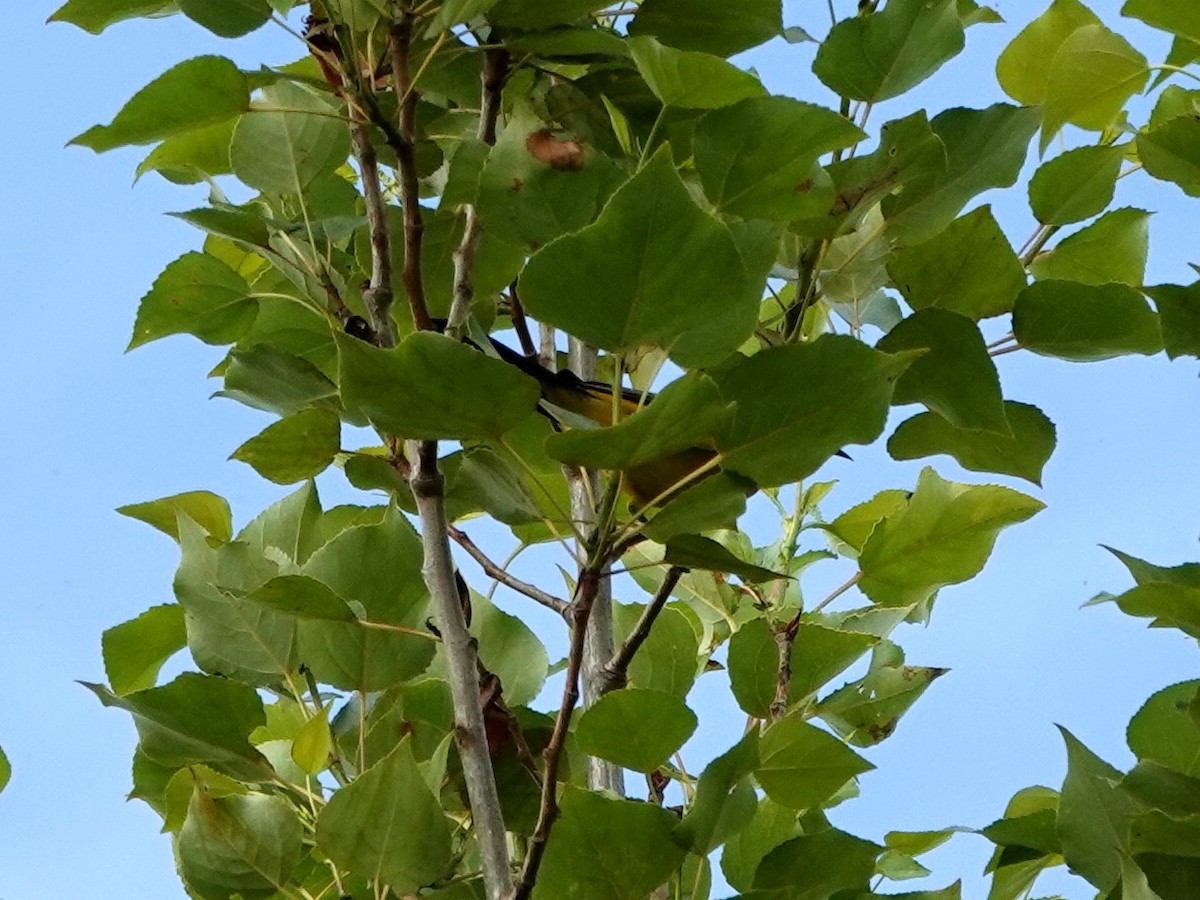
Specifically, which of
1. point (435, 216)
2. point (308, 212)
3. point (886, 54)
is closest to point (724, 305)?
point (886, 54)

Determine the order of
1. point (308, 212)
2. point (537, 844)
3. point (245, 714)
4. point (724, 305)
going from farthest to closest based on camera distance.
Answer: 1. point (308, 212)
2. point (245, 714)
3. point (537, 844)
4. point (724, 305)

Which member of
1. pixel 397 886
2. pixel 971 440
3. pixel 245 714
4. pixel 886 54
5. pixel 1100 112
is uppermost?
pixel 1100 112

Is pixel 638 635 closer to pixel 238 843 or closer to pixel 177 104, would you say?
pixel 238 843

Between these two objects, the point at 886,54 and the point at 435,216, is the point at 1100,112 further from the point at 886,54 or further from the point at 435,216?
the point at 435,216

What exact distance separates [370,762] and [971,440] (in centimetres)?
41

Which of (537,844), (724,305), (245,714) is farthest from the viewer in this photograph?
(245,714)

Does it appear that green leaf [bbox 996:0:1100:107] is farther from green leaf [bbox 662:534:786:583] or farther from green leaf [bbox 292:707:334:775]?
green leaf [bbox 292:707:334:775]

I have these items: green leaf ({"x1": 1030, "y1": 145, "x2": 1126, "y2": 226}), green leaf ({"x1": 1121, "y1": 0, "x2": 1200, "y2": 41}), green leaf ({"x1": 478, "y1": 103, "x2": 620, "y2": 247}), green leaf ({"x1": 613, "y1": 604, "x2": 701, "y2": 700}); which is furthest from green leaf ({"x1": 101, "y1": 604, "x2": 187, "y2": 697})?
green leaf ({"x1": 1121, "y1": 0, "x2": 1200, "y2": 41})

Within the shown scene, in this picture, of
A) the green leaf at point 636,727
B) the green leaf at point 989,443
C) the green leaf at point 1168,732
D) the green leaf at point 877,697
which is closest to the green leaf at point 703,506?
the green leaf at point 636,727

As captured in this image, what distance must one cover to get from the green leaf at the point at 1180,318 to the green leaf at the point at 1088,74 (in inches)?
5.0

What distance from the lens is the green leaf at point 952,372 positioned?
772mm

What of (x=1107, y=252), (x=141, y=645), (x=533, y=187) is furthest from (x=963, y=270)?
(x=141, y=645)

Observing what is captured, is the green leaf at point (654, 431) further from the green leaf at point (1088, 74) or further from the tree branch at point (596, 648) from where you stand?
the green leaf at point (1088, 74)

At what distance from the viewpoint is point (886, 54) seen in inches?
30.2
